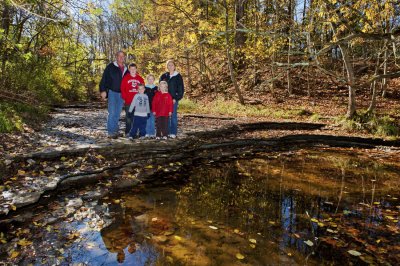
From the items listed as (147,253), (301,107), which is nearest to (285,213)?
(147,253)

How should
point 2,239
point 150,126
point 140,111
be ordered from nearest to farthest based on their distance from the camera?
point 2,239, point 140,111, point 150,126

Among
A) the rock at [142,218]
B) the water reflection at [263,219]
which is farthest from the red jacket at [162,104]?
the rock at [142,218]

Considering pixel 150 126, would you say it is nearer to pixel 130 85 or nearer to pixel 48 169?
pixel 130 85

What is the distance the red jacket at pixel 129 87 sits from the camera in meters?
8.17

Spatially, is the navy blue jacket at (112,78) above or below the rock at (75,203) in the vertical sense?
above

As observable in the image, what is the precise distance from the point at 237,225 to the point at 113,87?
214 inches

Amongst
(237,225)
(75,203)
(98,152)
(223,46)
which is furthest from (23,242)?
(223,46)

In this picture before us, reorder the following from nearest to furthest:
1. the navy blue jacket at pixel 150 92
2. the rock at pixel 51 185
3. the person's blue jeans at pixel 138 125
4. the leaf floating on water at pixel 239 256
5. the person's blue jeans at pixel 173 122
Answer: the leaf floating on water at pixel 239 256
the rock at pixel 51 185
the person's blue jeans at pixel 138 125
the navy blue jacket at pixel 150 92
the person's blue jeans at pixel 173 122

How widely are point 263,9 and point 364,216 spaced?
2233 centimetres

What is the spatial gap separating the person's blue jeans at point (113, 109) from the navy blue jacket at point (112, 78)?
0.56 ft

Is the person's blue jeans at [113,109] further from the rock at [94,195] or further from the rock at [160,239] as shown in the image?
the rock at [160,239]

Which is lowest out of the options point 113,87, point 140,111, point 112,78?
point 140,111

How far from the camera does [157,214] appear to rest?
4395 millimetres

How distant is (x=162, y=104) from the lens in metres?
8.41
